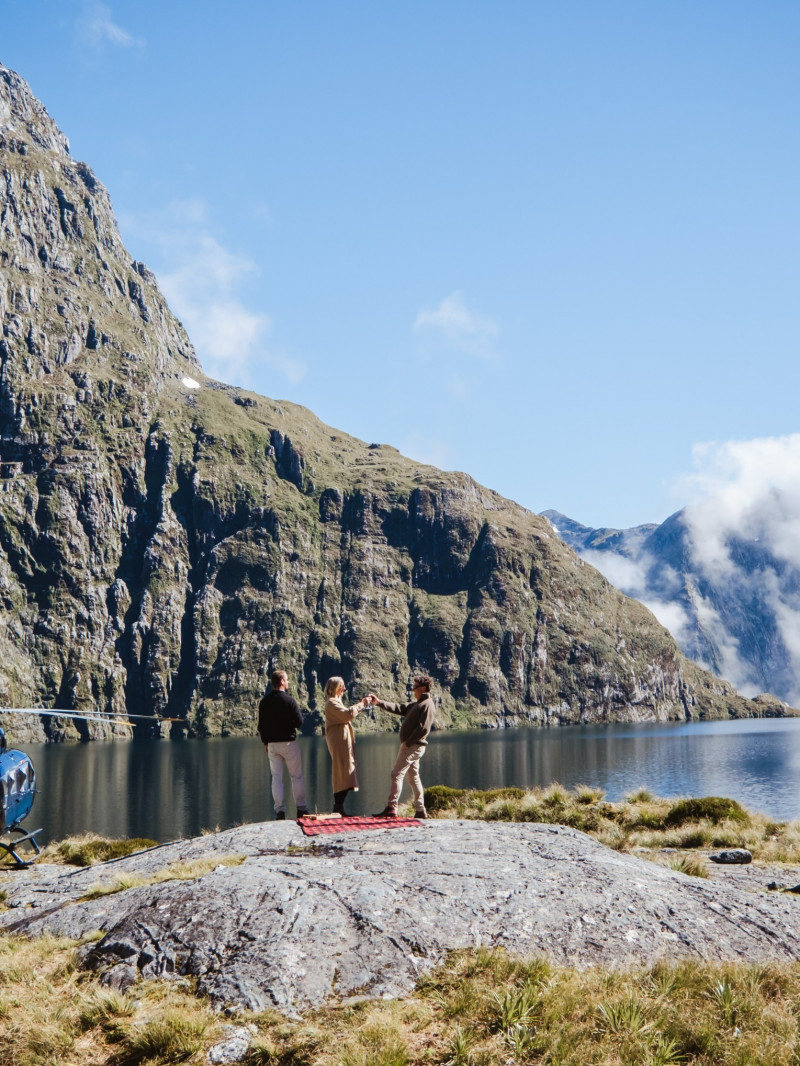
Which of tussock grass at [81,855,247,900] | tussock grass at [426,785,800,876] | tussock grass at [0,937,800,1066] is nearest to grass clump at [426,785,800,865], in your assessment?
tussock grass at [426,785,800,876]

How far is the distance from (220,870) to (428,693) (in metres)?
6.29

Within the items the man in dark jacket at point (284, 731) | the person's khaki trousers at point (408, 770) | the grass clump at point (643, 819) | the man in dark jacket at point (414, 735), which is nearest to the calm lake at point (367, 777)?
the grass clump at point (643, 819)

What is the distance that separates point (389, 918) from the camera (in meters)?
10.0

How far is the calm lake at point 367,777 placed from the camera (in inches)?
2943

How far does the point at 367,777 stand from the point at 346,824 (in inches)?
3732

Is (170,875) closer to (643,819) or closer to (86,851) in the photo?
(86,851)

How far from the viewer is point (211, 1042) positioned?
8039 millimetres

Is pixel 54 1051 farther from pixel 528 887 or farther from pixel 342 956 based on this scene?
pixel 528 887

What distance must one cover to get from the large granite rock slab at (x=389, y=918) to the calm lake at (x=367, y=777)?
5096cm

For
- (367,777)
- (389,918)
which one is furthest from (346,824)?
(367,777)

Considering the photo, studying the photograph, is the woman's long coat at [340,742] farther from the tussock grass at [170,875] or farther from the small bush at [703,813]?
the small bush at [703,813]

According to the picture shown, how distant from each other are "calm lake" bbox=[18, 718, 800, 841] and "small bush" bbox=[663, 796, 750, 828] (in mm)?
33014

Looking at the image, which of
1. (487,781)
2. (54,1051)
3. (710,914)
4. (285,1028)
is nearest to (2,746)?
(54,1051)

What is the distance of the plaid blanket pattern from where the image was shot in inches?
559
